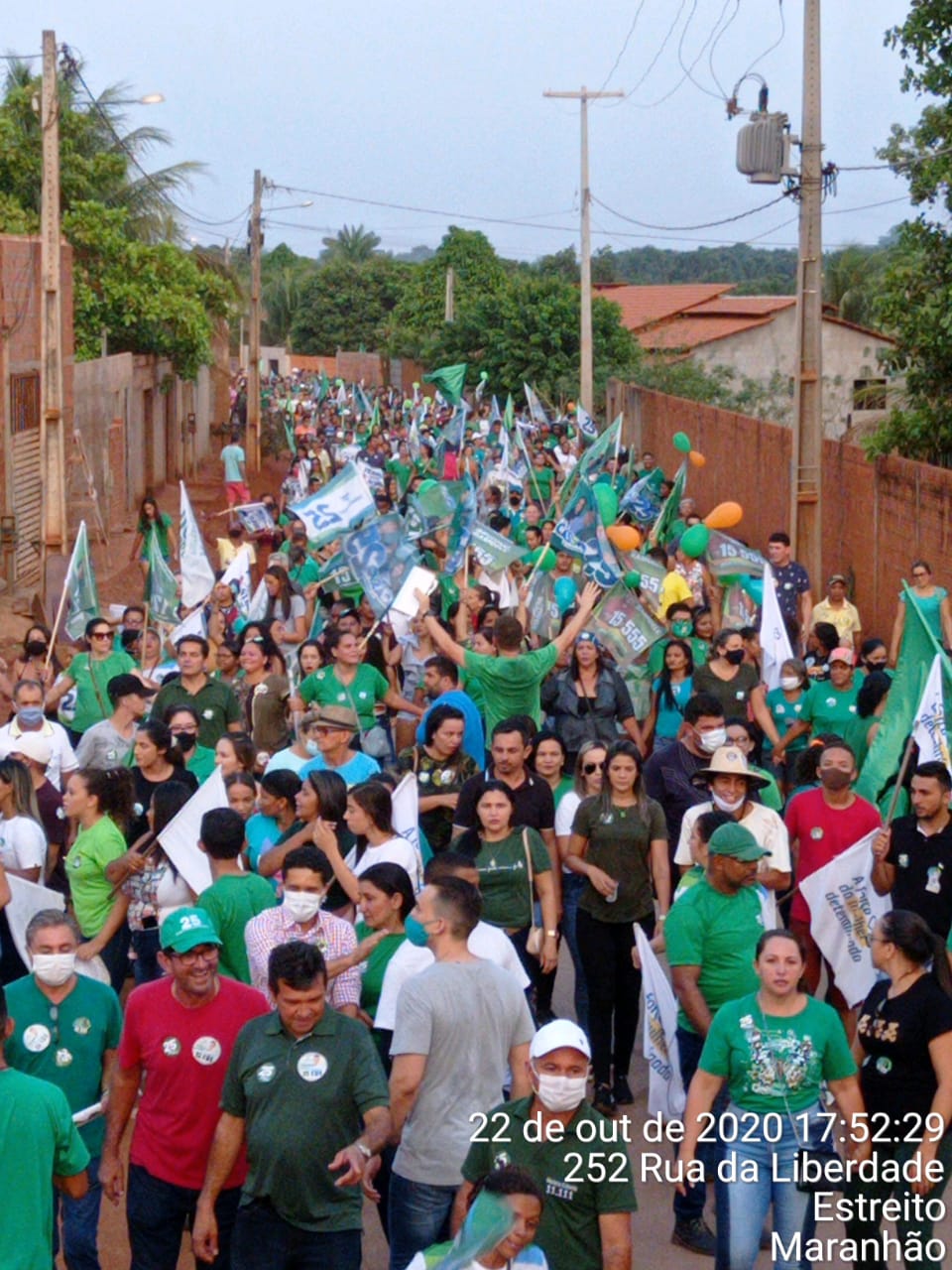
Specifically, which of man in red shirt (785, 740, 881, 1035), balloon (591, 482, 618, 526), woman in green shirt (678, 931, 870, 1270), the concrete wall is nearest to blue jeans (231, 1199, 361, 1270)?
woman in green shirt (678, 931, 870, 1270)

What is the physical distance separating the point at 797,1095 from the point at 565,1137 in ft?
3.83

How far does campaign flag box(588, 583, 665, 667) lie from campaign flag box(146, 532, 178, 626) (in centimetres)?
368

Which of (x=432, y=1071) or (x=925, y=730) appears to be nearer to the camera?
(x=432, y=1071)

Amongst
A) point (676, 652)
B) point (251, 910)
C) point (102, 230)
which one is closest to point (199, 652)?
point (676, 652)

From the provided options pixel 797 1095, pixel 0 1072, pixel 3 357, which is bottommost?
pixel 797 1095

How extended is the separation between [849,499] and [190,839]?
1451cm

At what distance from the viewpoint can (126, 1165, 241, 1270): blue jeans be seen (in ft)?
18.0

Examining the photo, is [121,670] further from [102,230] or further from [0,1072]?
[102,230]

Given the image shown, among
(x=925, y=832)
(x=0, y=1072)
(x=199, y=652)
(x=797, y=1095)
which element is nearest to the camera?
(x=0, y=1072)

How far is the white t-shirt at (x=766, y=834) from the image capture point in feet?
A: 23.9

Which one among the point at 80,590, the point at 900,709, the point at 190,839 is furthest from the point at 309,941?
the point at 80,590

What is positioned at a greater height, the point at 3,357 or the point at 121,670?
the point at 3,357

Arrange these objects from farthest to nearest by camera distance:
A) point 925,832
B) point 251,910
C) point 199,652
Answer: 1. point 199,652
2. point 925,832
3. point 251,910

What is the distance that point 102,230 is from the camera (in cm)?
3366
